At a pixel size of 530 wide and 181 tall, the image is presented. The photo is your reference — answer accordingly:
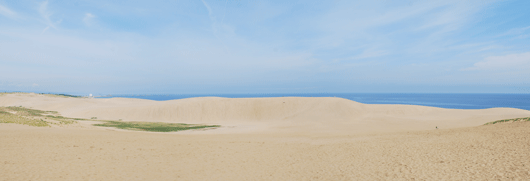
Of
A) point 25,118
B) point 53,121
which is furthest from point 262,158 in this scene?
point 53,121

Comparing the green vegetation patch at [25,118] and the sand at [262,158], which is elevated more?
the green vegetation patch at [25,118]

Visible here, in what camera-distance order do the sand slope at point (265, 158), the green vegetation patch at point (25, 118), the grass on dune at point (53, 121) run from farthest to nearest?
the grass on dune at point (53, 121), the green vegetation patch at point (25, 118), the sand slope at point (265, 158)

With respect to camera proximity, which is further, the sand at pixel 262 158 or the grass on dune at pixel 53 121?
the grass on dune at pixel 53 121

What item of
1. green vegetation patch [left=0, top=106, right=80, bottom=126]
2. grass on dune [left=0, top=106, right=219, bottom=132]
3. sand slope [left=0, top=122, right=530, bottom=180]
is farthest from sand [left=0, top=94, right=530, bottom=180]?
grass on dune [left=0, top=106, right=219, bottom=132]

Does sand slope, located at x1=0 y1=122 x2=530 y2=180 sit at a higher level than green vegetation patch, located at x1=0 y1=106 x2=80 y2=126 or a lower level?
lower

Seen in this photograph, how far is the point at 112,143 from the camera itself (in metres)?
15.4

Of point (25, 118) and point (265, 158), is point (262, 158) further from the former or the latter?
point (25, 118)

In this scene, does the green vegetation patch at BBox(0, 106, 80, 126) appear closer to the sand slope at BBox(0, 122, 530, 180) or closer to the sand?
the sand

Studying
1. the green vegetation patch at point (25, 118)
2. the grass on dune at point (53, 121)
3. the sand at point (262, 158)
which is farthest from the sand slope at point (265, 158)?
the grass on dune at point (53, 121)

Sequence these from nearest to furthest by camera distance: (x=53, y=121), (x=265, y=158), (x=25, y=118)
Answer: (x=265, y=158) < (x=25, y=118) < (x=53, y=121)

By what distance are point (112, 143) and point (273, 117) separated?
29.2 meters

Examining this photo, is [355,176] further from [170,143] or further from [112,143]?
[112,143]

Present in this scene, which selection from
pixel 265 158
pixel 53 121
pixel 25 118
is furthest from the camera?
pixel 53 121

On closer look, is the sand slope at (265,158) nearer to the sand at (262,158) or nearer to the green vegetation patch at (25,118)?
the sand at (262,158)
